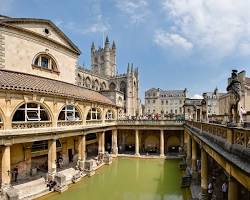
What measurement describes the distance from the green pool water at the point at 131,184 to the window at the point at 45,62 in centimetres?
1456

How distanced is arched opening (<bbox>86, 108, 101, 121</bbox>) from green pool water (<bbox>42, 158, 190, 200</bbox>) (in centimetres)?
699

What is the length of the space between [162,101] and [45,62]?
9076 cm

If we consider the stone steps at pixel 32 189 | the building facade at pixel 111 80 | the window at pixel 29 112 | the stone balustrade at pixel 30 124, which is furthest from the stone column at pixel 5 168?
the building facade at pixel 111 80

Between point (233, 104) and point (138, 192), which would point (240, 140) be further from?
point (138, 192)

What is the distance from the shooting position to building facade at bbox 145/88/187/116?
373 ft

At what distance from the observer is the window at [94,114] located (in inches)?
1227

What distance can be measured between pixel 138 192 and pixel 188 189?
14.8 ft

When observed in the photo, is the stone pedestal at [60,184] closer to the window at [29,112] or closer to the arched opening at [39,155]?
the arched opening at [39,155]

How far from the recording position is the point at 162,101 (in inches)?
4537

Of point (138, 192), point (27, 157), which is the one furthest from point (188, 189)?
point (27, 157)

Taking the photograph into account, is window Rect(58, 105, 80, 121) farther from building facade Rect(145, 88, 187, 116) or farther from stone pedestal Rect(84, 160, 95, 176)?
building facade Rect(145, 88, 187, 116)

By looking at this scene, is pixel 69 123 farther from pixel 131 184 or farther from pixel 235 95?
pixel 235 95

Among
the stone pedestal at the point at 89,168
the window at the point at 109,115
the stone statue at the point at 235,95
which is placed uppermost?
the stone statue at the point at 235,95

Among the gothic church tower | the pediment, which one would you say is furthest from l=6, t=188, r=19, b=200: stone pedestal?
the gothic church tower
